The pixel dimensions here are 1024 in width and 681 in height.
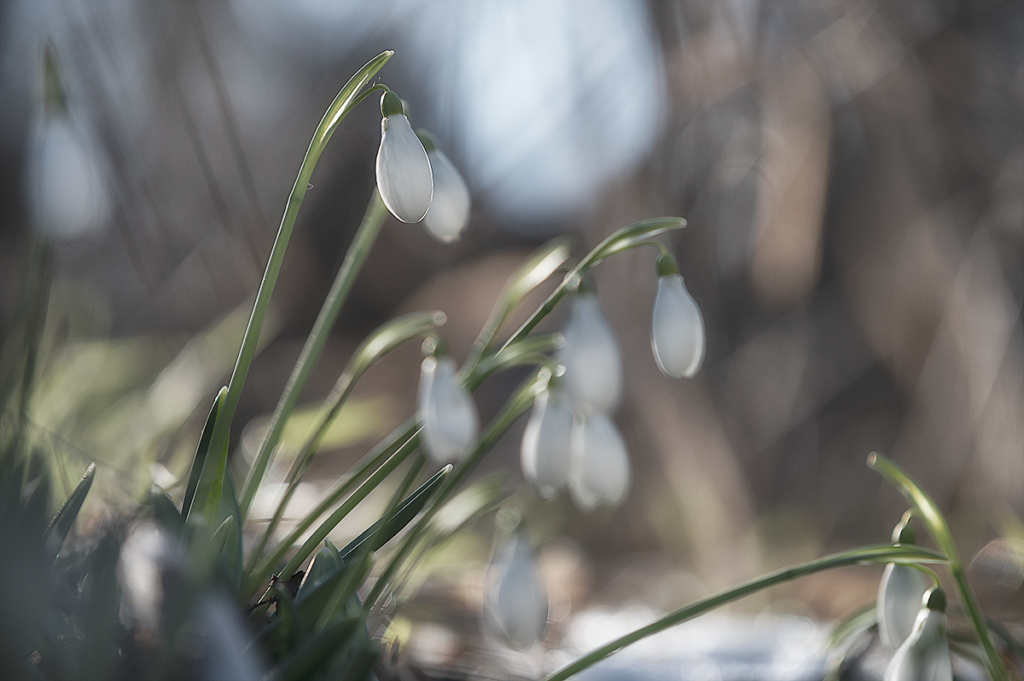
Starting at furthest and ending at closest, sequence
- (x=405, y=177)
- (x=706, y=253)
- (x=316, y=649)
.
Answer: (x=706, y=253) < (x=405, y=177) < (x=316, y=649)

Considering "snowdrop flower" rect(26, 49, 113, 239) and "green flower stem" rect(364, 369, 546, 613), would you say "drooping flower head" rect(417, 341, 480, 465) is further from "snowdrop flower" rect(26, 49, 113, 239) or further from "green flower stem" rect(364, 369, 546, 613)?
"snowdrop flower" rect(26, 49, 113, 239)

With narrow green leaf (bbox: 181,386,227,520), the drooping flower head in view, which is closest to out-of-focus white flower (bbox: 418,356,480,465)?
the drooping flower head

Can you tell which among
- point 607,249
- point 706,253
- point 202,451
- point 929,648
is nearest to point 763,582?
point 929,648

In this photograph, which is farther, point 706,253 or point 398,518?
point 706,253

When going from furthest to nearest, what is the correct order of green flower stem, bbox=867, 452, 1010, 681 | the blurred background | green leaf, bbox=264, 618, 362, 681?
the blurred background → green flower stem, bbox=867, 452, 1010, 681 → green leaf, bbox=264, 618, 362, 681

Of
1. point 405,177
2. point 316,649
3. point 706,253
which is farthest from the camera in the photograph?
Answer: point 706,253

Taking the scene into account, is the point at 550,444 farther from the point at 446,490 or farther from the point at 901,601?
the point at 901,601

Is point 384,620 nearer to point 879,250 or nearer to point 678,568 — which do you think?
point 678,568
